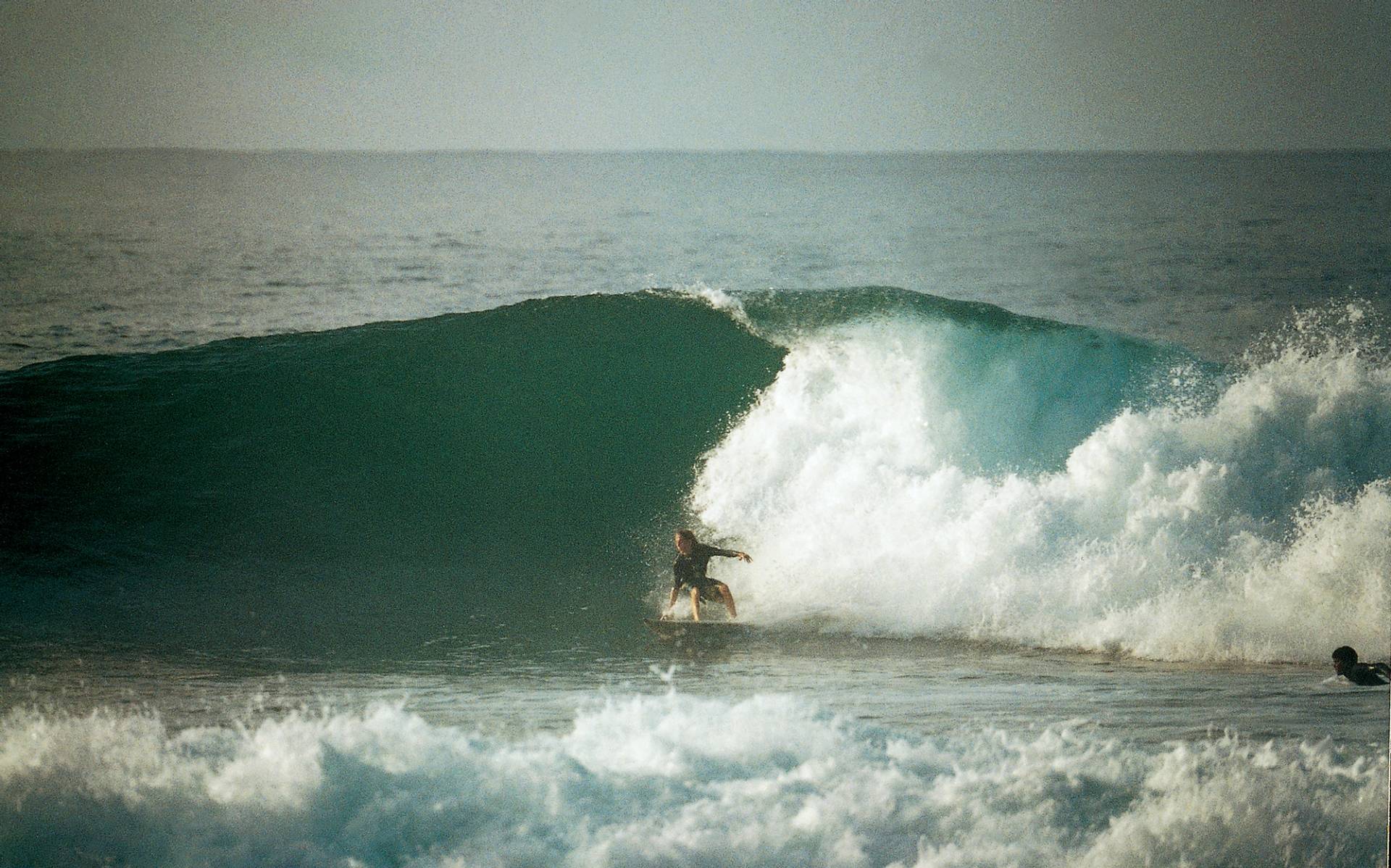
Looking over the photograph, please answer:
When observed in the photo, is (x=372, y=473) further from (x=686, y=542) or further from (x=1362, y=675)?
(x=1362, y=675)

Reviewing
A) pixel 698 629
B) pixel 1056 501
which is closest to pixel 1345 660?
pixel 1056 501

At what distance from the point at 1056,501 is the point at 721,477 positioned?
1714 millimetres

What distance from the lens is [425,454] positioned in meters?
6.55

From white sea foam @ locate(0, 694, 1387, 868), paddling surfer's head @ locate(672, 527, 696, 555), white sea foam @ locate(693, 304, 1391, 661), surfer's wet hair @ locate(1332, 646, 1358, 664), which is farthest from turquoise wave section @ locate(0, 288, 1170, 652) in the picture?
surfer's wet hair @ locate(1332, 646, 1358, 664)

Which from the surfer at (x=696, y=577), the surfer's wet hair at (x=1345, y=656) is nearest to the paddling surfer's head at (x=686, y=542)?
the surfer at (x=696, y=577)

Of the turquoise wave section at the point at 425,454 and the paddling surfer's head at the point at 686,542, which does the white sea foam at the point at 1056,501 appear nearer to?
the turquoise wave section at the point at 425,454

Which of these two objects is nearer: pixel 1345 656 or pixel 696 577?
pixel 1345 656

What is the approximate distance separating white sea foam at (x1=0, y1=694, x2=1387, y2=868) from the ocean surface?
0.04 ft

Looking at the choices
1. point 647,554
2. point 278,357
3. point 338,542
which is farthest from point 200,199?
point 647,554

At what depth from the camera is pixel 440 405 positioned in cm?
680

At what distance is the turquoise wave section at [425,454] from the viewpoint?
5426 mm

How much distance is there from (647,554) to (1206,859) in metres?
3.37

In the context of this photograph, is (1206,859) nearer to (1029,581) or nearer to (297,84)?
(1029,581)

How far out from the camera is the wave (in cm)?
508
